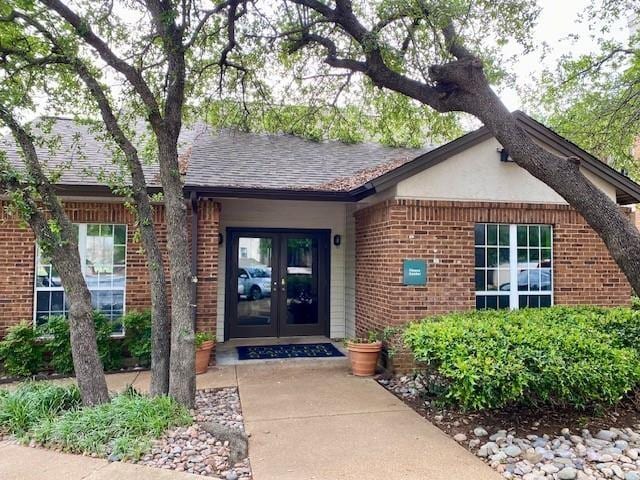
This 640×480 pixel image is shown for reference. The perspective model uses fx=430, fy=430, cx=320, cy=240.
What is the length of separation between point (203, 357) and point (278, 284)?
2689mm

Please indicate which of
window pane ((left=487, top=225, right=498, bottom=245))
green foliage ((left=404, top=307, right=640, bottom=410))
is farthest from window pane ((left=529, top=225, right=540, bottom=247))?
green foliage ((left=404, top=307, right=640, bottom=410))

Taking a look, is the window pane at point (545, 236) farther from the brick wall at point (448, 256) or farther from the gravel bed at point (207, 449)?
the gravel bed at point (207, 449)

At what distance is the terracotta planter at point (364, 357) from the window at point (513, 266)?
1.98 m

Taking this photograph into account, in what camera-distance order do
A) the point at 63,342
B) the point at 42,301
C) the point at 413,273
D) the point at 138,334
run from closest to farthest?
the point at 63,342
the point at 413,273
the point at 138,334
the point at 42,301

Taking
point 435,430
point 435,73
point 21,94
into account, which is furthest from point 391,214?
point 21,94

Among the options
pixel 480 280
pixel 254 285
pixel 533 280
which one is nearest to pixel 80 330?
pixel 254 285

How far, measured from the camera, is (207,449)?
13.0 feet

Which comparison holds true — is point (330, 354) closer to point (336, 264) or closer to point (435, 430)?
point (336, 264)

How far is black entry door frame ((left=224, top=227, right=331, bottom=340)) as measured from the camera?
881 centimetres

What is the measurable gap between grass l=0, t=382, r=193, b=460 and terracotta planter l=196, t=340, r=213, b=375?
1747 mm

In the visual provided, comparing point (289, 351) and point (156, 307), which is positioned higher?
point (156, 307)

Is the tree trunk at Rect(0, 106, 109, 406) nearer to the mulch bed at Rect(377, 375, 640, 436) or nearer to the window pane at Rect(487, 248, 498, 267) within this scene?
the mulch bed at Rect(377, 375, 640, 436)

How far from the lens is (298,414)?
495 cm

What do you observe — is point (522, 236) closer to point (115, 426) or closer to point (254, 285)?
point (254, 285)
